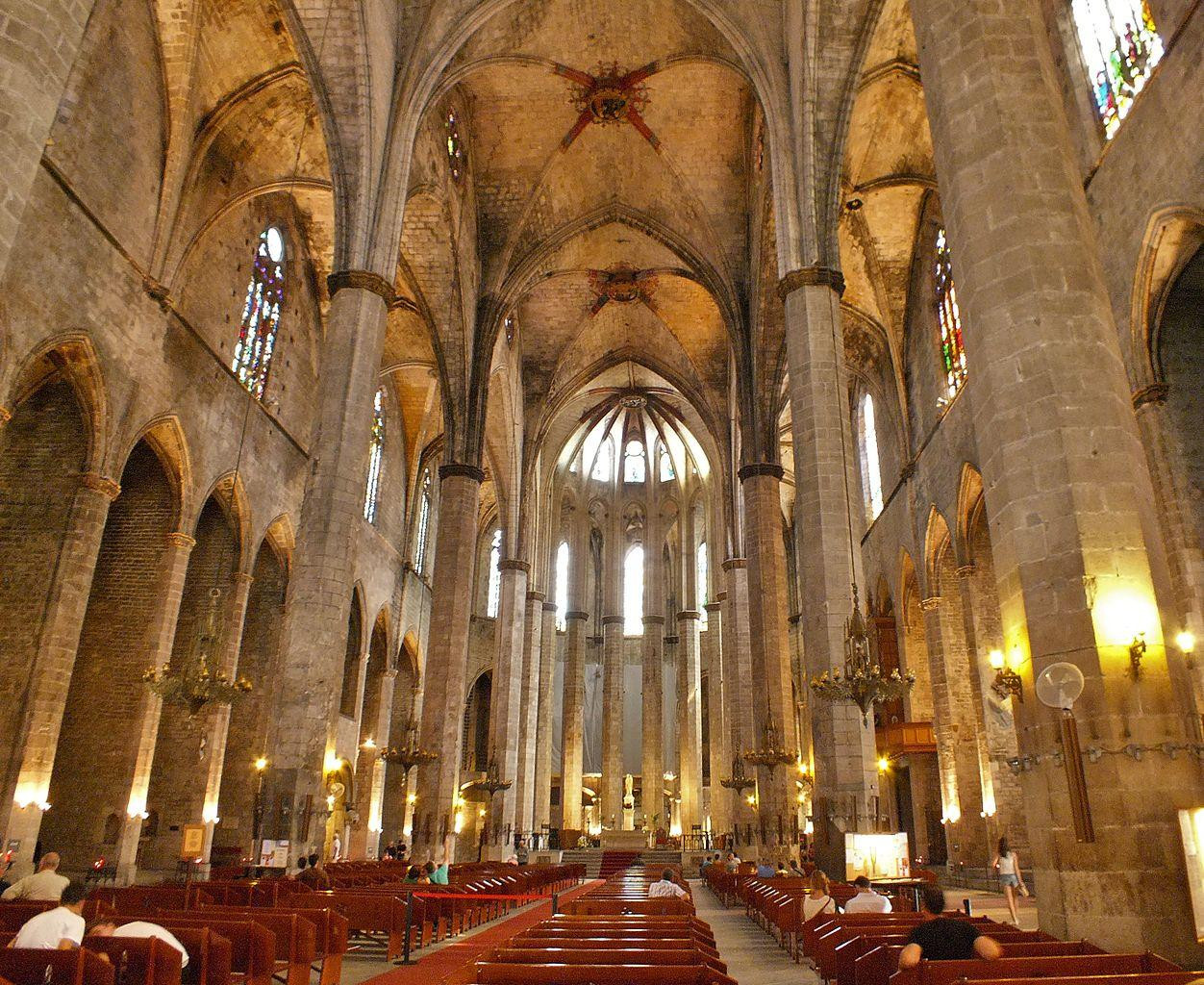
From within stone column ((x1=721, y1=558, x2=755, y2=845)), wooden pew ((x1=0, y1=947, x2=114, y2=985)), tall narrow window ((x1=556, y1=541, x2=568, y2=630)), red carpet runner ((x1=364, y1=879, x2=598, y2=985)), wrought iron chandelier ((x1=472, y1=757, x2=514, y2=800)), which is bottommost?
red carpet runner ((x1=364, y1=879, x2=598, y2=985))

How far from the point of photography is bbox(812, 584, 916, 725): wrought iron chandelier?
39.2ft

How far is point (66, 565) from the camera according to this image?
48.5ft

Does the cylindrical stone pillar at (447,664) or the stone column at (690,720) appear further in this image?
the stone column at (690,720)

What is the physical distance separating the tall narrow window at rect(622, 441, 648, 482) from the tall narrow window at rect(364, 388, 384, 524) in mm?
14665

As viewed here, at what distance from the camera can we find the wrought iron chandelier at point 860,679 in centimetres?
1194

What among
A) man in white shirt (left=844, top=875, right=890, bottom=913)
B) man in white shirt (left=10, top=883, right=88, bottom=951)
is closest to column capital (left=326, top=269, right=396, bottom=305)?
man in white shirt (left=844, top=875, right=890, bottom=913)

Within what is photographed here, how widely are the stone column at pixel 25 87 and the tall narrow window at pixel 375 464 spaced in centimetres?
2154

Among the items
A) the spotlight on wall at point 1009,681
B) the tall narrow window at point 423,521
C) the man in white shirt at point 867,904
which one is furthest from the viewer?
the tall narrow window at point 423,521

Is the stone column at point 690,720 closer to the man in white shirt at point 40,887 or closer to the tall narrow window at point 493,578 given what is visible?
the tall narrow window at point 493,578

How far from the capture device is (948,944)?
4770mm

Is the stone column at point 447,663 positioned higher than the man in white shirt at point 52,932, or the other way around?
the stone column at point 447,663

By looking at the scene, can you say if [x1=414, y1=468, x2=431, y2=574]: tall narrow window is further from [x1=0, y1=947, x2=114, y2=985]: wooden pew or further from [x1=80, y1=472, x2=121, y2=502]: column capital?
[x1=0, y1=947, x2=114, y2=985]: wooden pew

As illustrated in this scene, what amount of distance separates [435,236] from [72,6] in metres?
16.2

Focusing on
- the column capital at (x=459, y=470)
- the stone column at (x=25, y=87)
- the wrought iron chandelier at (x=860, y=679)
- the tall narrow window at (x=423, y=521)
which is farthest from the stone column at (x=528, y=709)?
the stone column at (x=25, y=87)
